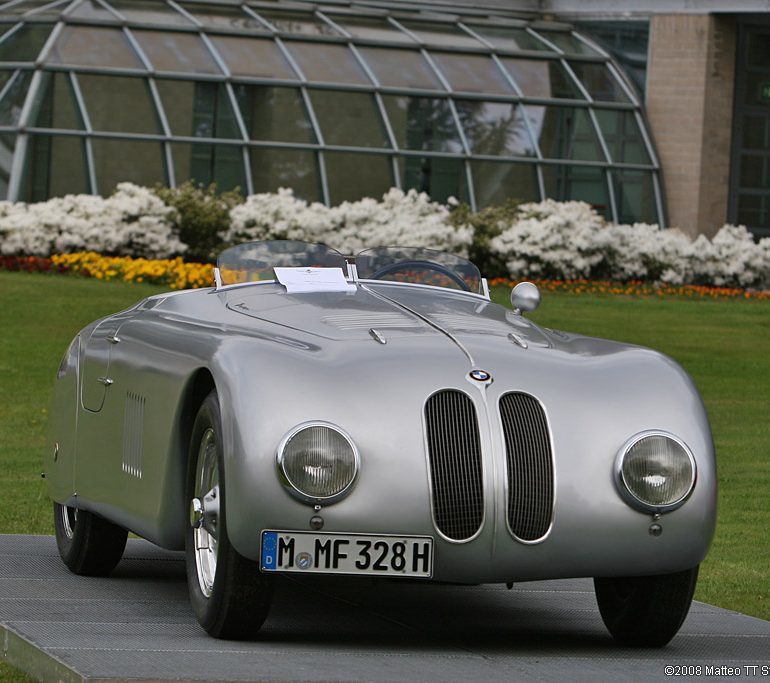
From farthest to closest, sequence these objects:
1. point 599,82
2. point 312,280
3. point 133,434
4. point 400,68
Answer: point 599,82 → point 400,68 → point 312,280 → point 133,434

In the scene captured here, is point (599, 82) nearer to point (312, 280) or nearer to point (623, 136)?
point (623, 136)

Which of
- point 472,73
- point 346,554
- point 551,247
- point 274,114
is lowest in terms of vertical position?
point 551,247

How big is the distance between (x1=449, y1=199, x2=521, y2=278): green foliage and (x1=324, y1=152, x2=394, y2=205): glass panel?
1487mm

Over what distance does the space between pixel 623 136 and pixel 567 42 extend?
88.2 inches

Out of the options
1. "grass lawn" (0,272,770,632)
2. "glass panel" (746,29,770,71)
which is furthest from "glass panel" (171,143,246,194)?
"glass panel" (746,29,770,71)

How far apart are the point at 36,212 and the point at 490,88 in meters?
8.55

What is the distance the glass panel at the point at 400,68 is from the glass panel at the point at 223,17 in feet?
6.11

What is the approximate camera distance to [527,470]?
4.86m

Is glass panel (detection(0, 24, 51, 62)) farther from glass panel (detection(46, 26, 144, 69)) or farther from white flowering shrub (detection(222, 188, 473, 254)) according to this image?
white flowering shrub (detection(222, 188, 473, 254))

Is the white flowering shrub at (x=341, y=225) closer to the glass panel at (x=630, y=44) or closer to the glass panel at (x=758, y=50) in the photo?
the glass panel at (x=630, y=44)

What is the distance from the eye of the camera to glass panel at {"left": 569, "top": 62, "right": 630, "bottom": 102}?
28234 mm

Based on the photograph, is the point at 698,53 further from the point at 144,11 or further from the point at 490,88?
the point at 144,11

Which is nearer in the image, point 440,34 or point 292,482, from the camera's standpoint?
point 292,482

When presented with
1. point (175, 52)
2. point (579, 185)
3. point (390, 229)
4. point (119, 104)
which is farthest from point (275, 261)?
point (579, 185)
